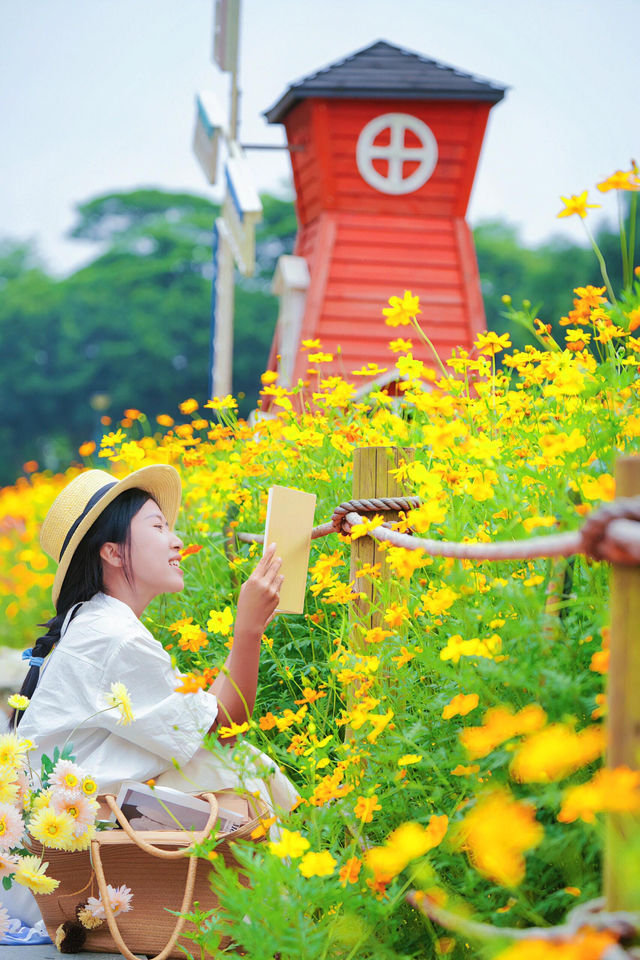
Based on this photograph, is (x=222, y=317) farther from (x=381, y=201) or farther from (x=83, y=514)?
(x=83, y=514)

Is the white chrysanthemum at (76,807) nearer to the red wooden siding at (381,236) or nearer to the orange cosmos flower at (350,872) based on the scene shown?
the orange cosmos flower at (350,872)

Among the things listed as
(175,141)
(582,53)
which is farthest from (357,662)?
(582,53)

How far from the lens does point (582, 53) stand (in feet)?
178

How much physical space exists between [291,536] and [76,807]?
69cm

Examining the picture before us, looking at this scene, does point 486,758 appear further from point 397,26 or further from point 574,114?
point 397,26

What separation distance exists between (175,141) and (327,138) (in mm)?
44702

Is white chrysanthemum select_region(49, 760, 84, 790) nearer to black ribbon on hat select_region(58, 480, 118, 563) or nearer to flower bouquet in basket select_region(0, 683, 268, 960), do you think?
flower bouquet in basket select_region(0, 683, 268, 960)

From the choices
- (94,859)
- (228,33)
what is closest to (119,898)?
(94,859)

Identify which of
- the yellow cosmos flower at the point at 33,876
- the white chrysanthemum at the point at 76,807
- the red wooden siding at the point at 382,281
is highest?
the red wooden siding at the point at 382,281

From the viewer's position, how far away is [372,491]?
6.89ft

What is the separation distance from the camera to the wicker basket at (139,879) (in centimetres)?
179

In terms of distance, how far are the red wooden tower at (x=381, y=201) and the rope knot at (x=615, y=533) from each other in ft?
21.3

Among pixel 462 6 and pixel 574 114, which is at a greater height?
pixel 462 6

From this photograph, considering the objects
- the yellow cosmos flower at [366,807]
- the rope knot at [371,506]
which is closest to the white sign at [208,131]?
the rope knot at [371,506]
